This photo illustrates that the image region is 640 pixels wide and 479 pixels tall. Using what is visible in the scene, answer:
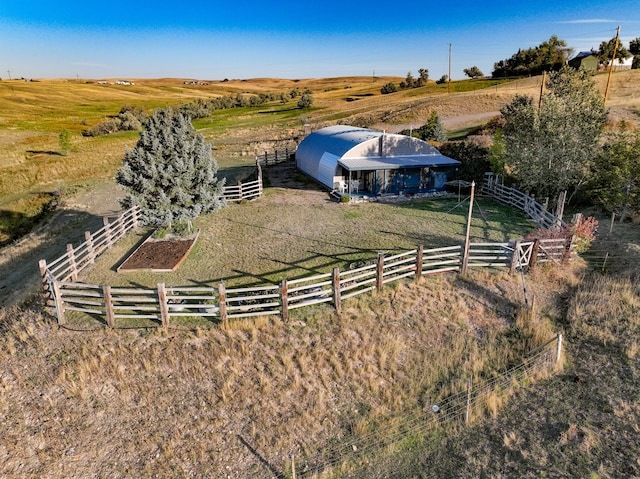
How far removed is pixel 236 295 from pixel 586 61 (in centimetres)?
9779

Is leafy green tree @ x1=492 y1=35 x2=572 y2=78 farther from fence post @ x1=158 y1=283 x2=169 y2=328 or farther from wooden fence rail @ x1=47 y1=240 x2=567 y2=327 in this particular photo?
fence post @ x1=158 y1=283 x2=169 y2=328

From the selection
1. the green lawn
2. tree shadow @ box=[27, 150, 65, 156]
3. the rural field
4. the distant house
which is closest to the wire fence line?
the rural field

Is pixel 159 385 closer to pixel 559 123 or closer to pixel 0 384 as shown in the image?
pixel 0 384

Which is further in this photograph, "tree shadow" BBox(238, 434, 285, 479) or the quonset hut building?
the quonset hut building

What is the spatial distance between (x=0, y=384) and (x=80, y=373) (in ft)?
6.36

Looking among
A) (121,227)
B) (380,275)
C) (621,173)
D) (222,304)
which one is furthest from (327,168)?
(222,304)

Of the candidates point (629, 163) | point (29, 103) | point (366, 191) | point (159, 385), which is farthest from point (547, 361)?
point (29, 103)

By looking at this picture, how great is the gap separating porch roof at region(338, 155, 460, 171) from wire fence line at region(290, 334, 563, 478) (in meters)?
17.7

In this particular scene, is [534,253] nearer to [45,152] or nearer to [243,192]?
[243,192]

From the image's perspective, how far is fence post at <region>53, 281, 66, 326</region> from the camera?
1203cm

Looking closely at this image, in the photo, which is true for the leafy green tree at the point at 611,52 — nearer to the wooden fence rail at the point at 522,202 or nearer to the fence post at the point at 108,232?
the wooden fence rail at the point at 522,202

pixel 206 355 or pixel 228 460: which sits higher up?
pixel 206 355

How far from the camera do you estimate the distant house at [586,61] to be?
81.8 meters

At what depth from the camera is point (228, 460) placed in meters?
8.67
